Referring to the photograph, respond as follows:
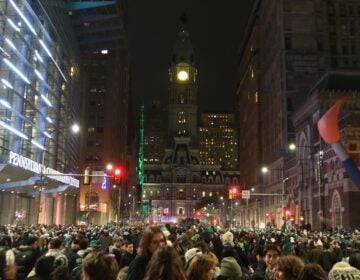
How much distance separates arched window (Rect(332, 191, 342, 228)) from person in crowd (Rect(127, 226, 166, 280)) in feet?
164

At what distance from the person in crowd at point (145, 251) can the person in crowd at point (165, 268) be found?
1327mm

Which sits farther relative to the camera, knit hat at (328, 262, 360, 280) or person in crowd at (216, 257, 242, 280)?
person in crowd at (216, 257, 242, 280)

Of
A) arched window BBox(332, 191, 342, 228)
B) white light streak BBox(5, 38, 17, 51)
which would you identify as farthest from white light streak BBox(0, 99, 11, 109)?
arched window BBox(332, 191, 342, 228)

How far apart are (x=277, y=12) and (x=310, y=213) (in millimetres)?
45559

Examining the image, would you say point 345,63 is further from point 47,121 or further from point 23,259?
point 23,259

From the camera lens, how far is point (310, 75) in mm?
85750

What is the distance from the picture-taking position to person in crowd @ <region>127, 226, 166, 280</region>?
6.62 metres

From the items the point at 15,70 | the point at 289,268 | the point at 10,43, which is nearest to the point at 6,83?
the point at 15,70

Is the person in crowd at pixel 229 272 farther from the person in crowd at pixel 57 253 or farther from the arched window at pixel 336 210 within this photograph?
the arched window at pixel 336 210

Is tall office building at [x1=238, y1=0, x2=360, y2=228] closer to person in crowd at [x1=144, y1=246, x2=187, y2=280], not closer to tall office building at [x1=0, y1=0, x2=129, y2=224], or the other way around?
tall office building at [x1=0, y1=0, x2=129, y2=224]

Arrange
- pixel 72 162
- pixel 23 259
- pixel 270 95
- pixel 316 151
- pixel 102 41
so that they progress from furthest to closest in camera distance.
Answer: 1. pixel 270 95
2. pixel 102 41
3. pixel 72 162
4. pixel 316 151
5. pixel 23 259

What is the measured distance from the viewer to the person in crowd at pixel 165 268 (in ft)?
16.9

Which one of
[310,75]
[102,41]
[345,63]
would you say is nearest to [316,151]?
[310,75]

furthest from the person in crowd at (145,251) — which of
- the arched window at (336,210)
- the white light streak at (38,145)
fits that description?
the arched window at (336,210)
